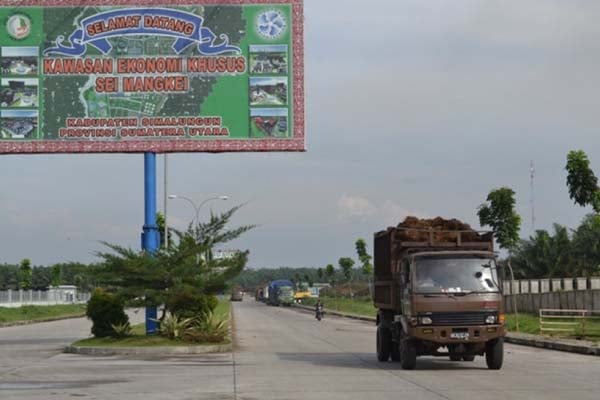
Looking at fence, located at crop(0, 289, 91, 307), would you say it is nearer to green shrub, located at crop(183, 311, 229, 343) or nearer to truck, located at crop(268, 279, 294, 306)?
truck, located at crop(268, 279, 294, 306)

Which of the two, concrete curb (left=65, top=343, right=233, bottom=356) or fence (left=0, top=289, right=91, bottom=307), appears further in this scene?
fence (left=0, top=289, right=91, bottom=307)

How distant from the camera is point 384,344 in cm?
2308

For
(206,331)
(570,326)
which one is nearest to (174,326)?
(206,331)

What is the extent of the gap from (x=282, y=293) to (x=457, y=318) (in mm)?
96665

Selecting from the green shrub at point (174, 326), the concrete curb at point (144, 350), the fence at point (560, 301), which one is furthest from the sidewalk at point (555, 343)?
the green shrub at point (174, 326)

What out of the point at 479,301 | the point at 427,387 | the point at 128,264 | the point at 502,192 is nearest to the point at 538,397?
the point at 427,387

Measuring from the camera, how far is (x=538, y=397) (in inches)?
579

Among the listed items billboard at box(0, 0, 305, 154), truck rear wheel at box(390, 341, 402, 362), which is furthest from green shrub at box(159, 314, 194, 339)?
truck rear wheel at box(390, 341, 402, 362)

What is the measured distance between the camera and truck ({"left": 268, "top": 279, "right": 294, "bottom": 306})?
114688mm

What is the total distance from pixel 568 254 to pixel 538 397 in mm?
61266

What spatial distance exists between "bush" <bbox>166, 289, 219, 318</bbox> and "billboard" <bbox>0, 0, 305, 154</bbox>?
4.69 metres

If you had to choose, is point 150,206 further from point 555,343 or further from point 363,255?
point 363,255

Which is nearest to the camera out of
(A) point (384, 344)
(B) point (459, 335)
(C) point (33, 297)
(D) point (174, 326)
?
(B) point (459, 335)

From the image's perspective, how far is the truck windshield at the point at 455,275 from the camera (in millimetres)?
19620
